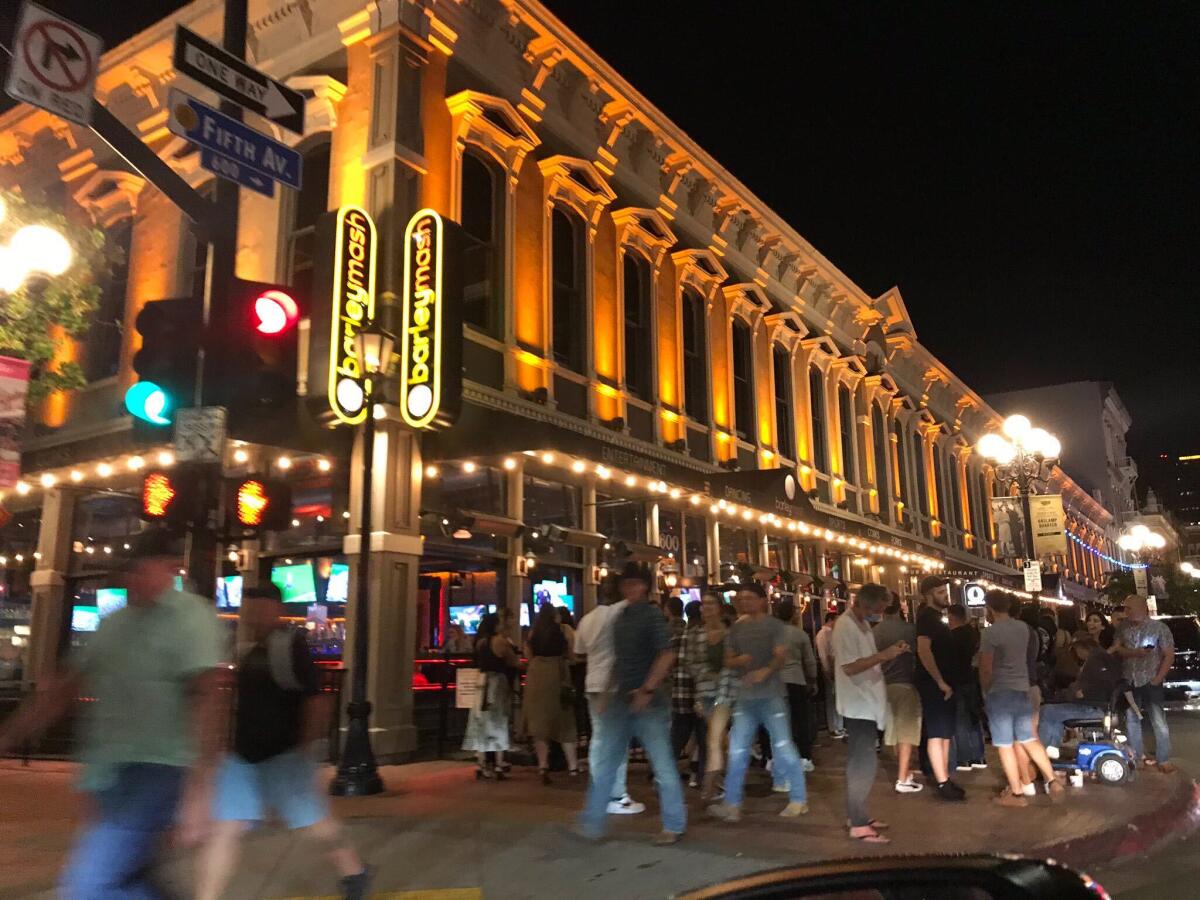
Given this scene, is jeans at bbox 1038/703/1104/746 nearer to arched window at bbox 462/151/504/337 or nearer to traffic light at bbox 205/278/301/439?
traffic light at bbox 205/278/301/439

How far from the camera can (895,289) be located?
29578mm

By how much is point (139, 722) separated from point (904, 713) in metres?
7.03

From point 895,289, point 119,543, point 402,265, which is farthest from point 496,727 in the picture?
point 895,289

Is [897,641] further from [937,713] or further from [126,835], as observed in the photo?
[126,835]

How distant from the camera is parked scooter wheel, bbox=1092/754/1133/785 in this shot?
945cm

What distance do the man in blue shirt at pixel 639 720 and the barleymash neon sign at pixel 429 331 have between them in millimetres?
5503

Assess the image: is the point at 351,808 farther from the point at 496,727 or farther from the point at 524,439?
→ the point at 524,439

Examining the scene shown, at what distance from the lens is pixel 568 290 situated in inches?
645

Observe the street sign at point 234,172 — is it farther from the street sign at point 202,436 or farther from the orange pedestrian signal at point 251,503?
the orange pedestrian signal at point 251,503

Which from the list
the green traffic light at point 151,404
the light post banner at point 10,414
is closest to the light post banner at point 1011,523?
the green traffic light at point 151,404

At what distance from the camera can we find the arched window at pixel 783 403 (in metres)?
23.2

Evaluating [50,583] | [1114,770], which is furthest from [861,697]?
[50,583]

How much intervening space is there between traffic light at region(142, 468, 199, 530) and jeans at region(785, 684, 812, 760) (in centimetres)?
639

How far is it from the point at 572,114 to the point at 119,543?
1065 centimetres
